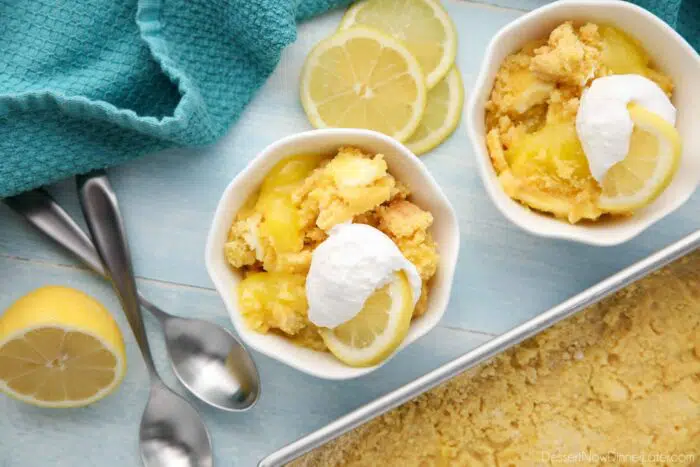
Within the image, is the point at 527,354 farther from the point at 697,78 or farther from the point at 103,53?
the point at 103,53

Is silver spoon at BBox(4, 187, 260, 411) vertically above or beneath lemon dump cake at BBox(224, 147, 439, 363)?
beneath

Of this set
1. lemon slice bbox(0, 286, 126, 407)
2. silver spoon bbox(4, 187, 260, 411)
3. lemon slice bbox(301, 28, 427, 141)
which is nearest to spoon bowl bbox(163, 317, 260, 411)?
silver spoon bbox(4, 187, 260, 411)

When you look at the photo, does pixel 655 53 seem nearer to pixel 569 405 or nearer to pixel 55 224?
pixel 569 405

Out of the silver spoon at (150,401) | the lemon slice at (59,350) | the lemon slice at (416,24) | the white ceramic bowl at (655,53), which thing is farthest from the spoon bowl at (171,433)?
the lemon slice at (416,24)

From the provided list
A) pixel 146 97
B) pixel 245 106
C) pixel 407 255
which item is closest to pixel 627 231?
pixel 407 255

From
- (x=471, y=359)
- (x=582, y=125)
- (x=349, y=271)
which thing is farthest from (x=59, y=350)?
(x=582, y=125)

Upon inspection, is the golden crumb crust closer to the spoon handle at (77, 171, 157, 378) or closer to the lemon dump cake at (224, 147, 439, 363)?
the lemon dump cake at (224, 147, 439, 363)
